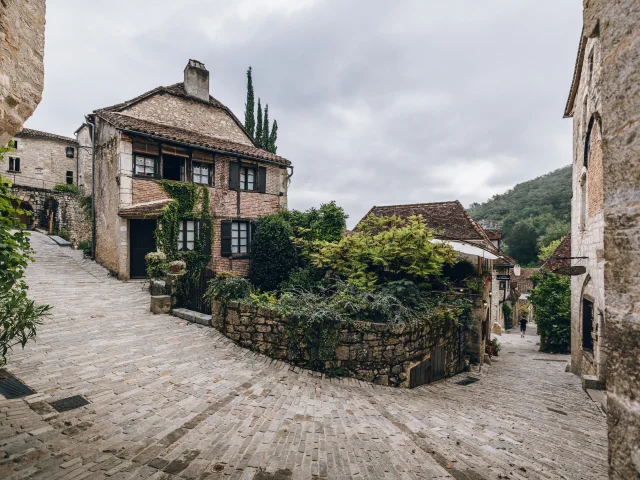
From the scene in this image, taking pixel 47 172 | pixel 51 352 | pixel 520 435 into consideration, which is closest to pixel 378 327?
pixel 520 435

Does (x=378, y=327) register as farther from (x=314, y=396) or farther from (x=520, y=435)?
(x=520, y=435)

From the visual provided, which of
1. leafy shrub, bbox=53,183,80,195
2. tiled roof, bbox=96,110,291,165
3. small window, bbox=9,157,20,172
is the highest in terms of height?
small window, bbox=9,157,20,172

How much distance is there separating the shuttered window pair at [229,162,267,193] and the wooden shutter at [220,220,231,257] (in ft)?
5.94

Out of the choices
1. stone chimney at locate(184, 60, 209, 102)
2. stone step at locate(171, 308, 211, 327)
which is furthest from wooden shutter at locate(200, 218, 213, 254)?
stone chimney at locate(184, 60, 209, 102)

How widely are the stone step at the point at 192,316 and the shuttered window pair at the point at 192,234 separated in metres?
5.30

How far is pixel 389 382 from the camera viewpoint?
6.80 meters

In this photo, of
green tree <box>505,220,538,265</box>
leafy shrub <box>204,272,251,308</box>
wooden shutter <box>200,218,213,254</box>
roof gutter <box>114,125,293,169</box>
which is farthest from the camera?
green tree <box>505,220,538,265</box>

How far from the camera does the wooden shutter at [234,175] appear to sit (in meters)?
15.2

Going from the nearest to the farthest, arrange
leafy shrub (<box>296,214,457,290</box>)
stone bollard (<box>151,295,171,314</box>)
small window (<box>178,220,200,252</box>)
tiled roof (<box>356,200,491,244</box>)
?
stone bollard (<box>151,295,171,314</box>), leafy shrub (<box>296,214,457,290</box>), small window (<box>178,220,200,252</box>), tiled roof (<box>356,200,491,244</box>)

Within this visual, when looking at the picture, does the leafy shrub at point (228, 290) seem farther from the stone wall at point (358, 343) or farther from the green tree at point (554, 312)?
the green tree at point (554, 312)

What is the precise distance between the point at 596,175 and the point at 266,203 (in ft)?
42.2

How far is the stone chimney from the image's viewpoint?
16.1 m

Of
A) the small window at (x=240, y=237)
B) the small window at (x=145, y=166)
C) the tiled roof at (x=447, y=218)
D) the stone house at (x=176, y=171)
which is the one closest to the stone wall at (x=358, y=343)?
the stone house at (x=176, y=171)

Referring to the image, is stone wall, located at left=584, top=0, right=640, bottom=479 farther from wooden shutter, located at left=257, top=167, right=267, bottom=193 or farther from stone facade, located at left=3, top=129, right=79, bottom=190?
stone facade, located at left=3, top=129, right=79, bottom=190
